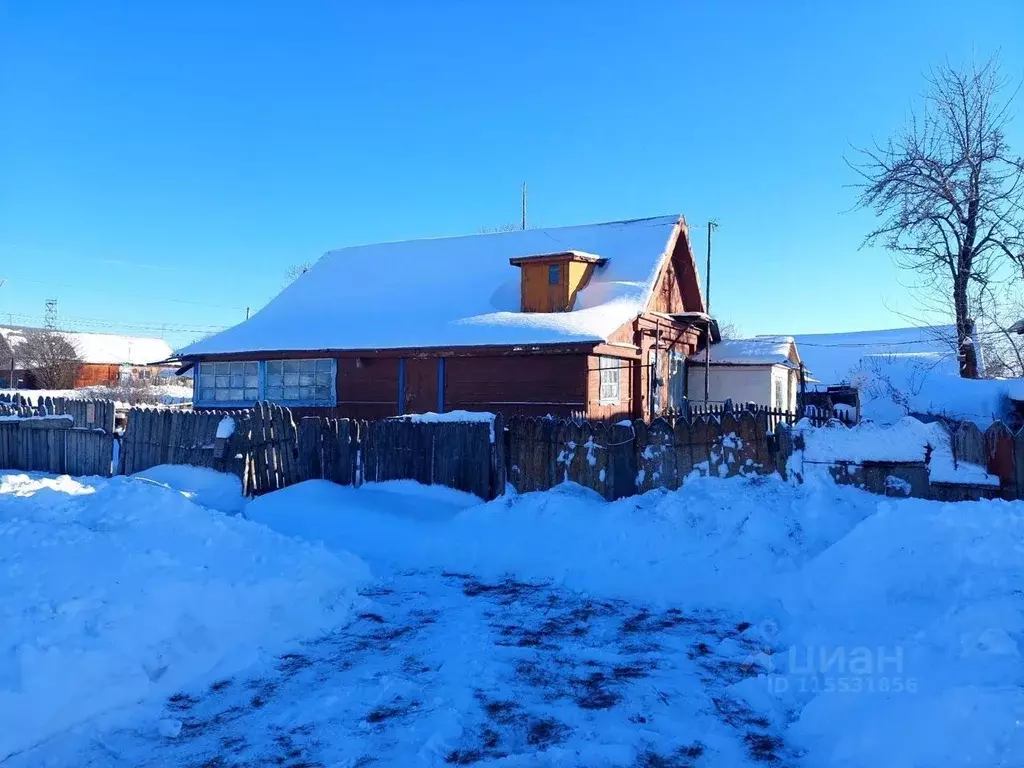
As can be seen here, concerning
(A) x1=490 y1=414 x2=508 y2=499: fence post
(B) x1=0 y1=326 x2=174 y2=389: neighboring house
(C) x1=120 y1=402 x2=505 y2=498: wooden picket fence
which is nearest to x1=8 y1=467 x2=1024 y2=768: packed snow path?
(A) x1=490 y1=414 x2=508 y2=499: fence post

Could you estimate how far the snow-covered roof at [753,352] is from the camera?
2294 cm

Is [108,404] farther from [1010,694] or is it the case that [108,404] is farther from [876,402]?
[876,402]

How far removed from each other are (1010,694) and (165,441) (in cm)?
1305

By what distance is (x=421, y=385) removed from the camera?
18141 mm

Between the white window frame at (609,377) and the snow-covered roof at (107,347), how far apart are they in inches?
1870

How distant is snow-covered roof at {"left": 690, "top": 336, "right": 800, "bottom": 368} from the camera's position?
22938 millimetres

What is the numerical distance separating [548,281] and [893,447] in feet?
38.9

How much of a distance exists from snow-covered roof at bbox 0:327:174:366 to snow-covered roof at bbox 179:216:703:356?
3906 cm

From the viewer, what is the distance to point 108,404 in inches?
548

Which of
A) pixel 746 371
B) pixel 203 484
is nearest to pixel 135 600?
pixel 203 484

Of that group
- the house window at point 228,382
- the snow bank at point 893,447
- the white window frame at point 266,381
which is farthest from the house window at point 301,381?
the snow bank at point 893,447

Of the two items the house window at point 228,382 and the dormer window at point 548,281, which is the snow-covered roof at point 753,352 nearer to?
the dormer window at point 548,281

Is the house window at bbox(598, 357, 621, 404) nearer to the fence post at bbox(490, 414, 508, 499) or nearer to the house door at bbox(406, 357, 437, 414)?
the house door at bbox(406, 357, 437, 414)

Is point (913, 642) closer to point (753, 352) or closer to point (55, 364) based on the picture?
point (753, 352)
